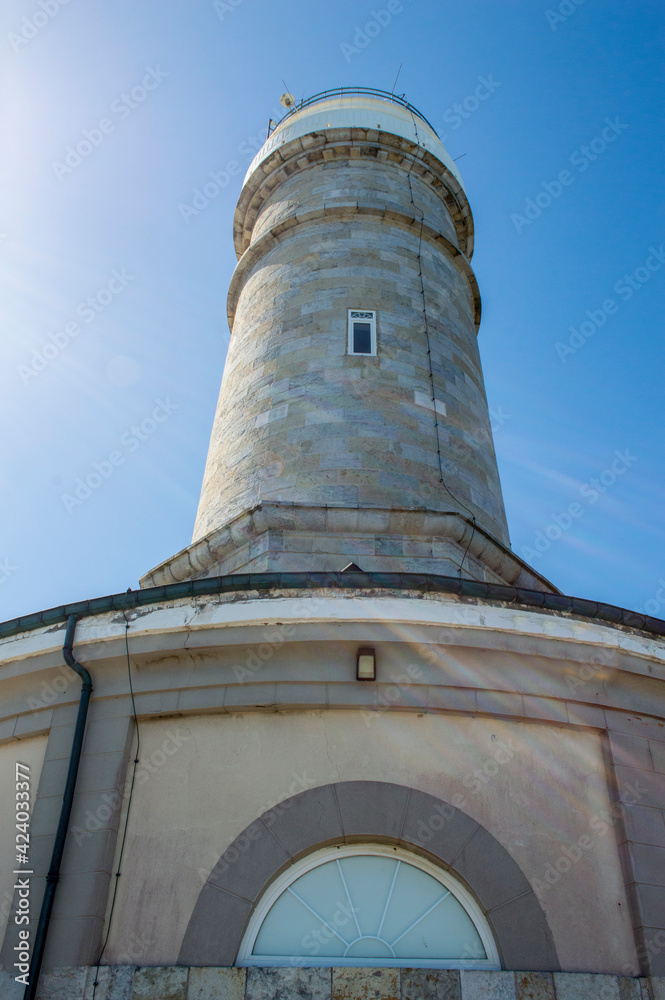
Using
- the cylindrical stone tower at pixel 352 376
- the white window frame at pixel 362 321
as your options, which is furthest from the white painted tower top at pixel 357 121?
the white window frame at pixel 362 321

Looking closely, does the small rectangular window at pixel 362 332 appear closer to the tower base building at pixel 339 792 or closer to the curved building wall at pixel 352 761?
the tower base building at pixel 339 792

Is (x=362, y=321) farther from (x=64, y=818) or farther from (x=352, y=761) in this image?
(x=64, y=818)

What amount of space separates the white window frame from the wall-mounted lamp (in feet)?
18.4

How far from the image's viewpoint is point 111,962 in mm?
5617

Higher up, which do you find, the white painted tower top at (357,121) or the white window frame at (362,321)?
the white painted tower top at (357,121)

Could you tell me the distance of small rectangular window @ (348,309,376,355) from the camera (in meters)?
11.3

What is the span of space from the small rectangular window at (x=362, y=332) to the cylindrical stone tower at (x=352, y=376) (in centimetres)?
3

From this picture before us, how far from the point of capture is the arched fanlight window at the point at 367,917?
568 centimetres

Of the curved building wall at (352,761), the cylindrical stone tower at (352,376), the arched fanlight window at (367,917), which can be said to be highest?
the cylindrical stone tower at (352,376)

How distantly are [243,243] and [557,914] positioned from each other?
517 inches

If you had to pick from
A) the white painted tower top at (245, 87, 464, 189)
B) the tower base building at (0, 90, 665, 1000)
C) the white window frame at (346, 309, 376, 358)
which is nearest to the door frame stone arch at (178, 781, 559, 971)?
the tower base building at (0, 90, 665, 1000)

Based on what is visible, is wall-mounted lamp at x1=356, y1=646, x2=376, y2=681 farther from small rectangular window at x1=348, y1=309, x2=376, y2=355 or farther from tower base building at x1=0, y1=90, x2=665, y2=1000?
A: small rectangular window at x1=348, y1=309, x2=376, y2=355

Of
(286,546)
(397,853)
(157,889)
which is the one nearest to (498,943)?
(397,853)

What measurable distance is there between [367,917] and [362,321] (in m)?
7.98
